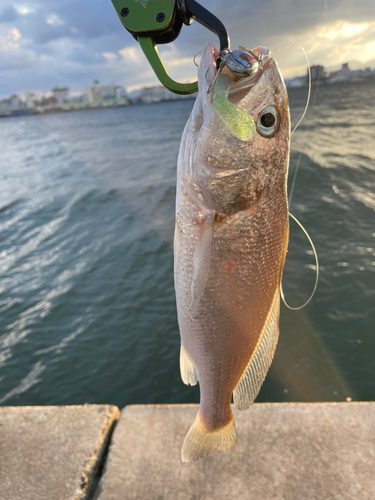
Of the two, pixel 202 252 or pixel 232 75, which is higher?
pixel 232 75

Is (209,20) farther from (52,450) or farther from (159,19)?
(52,450)

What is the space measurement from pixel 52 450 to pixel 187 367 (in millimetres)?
1293

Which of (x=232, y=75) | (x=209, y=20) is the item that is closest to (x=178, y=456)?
(x=232, y=75)

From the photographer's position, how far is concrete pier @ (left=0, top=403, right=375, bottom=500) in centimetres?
199

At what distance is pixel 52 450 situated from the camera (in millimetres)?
2281

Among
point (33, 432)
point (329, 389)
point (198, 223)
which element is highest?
point (198, 223)

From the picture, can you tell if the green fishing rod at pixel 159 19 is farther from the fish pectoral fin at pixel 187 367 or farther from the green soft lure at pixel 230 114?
the fish pectoral fin at pixel 187 367

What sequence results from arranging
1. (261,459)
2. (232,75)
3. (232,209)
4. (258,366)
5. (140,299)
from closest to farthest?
(232,75)
(232,209)
(258,366)
(261,459)
(140,299)

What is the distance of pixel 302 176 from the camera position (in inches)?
420

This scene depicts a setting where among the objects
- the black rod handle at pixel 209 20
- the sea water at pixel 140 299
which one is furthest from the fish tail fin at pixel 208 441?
the sea water at pixel 140 299

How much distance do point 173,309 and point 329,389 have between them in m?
2.57

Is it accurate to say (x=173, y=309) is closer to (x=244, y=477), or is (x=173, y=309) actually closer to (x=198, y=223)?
(x=244, y=477)

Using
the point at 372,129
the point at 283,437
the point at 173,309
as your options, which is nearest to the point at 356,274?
the point at 173,309

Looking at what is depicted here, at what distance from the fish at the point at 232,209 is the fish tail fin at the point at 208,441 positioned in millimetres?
494
